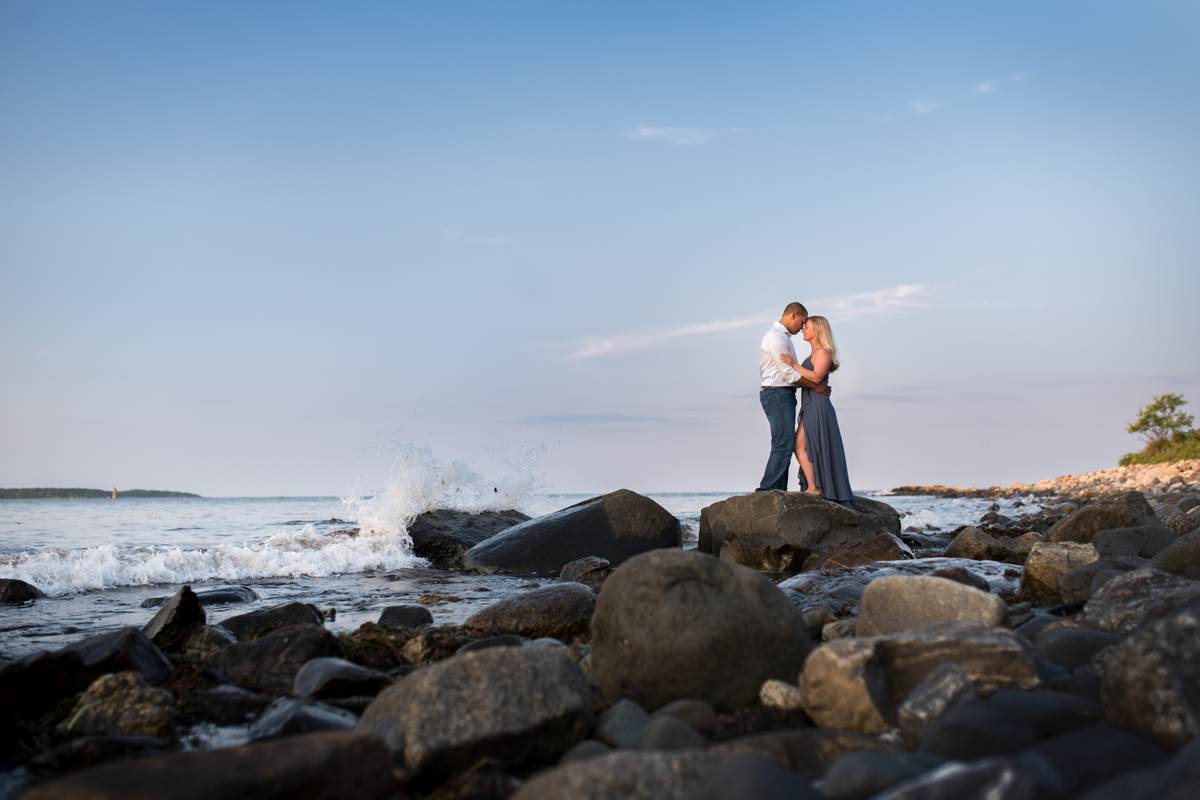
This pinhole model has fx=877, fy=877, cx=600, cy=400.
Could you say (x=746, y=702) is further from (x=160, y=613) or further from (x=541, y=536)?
(x=541, y=536)

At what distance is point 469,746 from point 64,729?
6.44 feet

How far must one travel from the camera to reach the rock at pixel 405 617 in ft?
20.9

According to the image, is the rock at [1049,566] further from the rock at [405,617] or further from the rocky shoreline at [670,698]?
the rock at [405,617]

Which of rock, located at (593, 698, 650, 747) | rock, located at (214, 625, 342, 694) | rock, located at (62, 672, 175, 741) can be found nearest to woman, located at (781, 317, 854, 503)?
rock, located at (214, 625, 342, 694)

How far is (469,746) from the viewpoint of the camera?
2.93 m

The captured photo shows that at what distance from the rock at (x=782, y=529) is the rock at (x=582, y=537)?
42.8 inches

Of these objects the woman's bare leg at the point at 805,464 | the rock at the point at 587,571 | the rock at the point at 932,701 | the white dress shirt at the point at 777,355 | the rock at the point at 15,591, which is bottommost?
the rock at the point at 587,571

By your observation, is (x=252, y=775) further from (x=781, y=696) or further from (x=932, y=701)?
(x=932, y=701)

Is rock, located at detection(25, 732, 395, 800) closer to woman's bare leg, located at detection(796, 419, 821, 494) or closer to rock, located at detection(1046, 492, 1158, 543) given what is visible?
rock, located at detection(1046, 492, 1158, 543)

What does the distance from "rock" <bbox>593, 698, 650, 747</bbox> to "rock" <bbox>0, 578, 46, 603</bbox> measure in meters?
7.50

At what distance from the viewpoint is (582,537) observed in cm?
1057


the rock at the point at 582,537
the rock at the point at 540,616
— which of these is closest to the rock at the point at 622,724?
the rock at the point at 540,616

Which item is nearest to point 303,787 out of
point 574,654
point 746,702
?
point 746,702

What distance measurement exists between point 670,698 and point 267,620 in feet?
11.5
